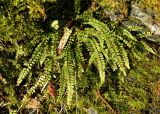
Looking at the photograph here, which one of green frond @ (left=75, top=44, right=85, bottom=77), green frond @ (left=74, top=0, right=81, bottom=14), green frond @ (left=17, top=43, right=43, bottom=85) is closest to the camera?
green frond @ (left=17, top=43, right=43, bottom=85)

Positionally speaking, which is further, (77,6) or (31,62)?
(77,6)

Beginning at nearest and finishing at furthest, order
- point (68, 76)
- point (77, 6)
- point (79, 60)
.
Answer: point (68, 76) → point (79, 60) → point (77, 6)

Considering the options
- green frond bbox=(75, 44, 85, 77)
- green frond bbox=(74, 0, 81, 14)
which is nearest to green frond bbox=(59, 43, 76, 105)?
green frond bbox=(75, 44, 85, 77)

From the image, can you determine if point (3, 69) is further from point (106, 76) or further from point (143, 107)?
point (143, 107)

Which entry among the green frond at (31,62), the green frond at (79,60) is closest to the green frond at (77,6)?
the green frond at (79,60)

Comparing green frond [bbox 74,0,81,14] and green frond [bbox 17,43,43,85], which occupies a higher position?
→ green frond [bbox 74,0,81,14]

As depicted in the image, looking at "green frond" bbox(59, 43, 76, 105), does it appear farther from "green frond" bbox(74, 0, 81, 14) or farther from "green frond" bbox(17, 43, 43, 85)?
"green frond" bbox(74, 0, 81, 14)

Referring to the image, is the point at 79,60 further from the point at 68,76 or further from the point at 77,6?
the point at 77,6

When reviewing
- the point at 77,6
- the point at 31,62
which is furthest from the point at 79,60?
the point at 77,6

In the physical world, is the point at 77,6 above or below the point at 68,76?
above

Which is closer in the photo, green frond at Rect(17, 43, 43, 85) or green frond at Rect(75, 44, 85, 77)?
green frond at Rect(17, 43, 43, 85)

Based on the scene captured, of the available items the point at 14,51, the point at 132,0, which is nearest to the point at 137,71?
the point at 132,0

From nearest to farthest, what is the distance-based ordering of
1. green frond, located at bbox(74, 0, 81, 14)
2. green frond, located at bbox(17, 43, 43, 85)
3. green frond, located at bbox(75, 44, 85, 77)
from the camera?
green frond, located at bbox(17, 43, 43, 85) → green frond, located at bbox(75, 44, 85, 77) → green frond, located at bbox(74, 0, 81, 14)
